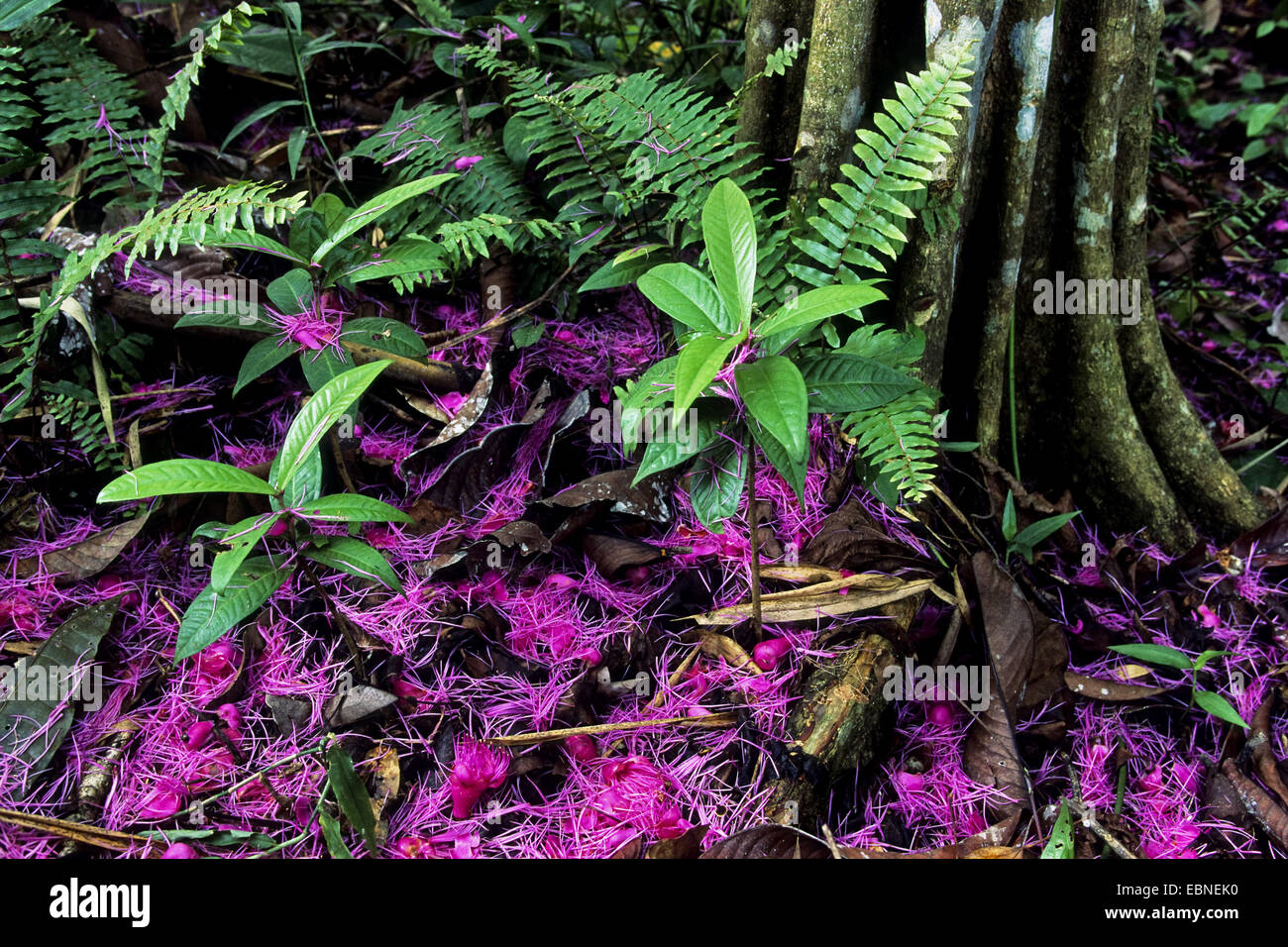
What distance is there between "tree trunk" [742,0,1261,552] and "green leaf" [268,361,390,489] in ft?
4.53

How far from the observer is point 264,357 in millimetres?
2547

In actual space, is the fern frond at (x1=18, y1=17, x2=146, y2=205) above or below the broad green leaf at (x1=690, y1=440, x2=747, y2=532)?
above

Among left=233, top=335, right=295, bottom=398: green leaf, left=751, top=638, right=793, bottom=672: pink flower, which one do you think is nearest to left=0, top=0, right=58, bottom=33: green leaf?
left=233, top=335, right=295, bottom=398: green leaf

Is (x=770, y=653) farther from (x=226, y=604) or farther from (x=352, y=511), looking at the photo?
(x=226, y=604)

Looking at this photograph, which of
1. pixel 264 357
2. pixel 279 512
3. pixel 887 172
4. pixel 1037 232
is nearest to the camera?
pixel 279 512

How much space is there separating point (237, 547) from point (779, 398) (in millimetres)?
1198

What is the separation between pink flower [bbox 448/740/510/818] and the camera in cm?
228

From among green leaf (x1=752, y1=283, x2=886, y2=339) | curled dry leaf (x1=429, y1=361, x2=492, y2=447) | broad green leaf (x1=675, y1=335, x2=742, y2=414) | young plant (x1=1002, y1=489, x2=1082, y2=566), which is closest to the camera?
broad green leaf (x1=675, y1=335, x2=742, y2=414)

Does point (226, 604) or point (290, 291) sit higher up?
point (290, 291)

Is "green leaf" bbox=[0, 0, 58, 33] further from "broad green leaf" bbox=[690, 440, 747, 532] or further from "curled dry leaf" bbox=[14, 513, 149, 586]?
"broad green leaf" bbox=[690, 440, 747, 532]

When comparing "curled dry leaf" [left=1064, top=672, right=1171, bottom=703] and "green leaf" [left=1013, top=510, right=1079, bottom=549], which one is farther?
"green leaf" [left=1013, top=510, right=1079, bottom=549]

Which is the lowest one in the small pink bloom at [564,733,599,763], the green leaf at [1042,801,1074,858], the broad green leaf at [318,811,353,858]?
the green leaf at [1042,801,1074,858]

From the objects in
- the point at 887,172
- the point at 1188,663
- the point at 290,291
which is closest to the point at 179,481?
the point at 290,291

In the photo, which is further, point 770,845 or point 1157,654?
point 1157,654
